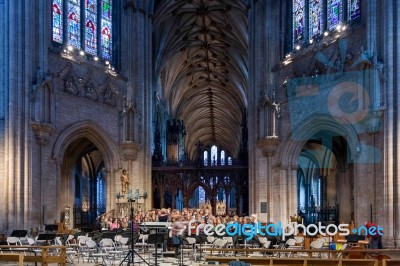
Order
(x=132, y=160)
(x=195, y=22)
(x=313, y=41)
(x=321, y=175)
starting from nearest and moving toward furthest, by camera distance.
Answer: (x=313, y=41) → (x=132, y=160) → (x=321, y=175) → (x=195, y=22)

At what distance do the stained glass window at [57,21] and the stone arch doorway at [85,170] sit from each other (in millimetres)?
4952

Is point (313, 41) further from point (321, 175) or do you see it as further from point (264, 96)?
point (321, 175)

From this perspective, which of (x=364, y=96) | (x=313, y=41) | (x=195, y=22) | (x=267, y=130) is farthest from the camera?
(x=195, y=22)

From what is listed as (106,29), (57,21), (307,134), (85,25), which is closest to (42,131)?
(57,21)

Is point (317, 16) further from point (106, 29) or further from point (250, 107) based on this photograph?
point (106, 29)

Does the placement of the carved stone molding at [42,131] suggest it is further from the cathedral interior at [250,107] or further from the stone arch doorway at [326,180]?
the stone arch doorway at [326,180]

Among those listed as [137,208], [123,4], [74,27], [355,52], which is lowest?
[137,208]

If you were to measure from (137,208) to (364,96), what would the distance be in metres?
16.6

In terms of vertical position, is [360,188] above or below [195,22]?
below

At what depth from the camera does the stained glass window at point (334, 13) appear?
2603cm

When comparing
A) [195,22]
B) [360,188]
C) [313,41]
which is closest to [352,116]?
[360,188]

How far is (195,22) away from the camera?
1850 inches

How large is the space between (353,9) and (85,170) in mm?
28489

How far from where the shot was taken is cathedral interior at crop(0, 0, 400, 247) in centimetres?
2225
